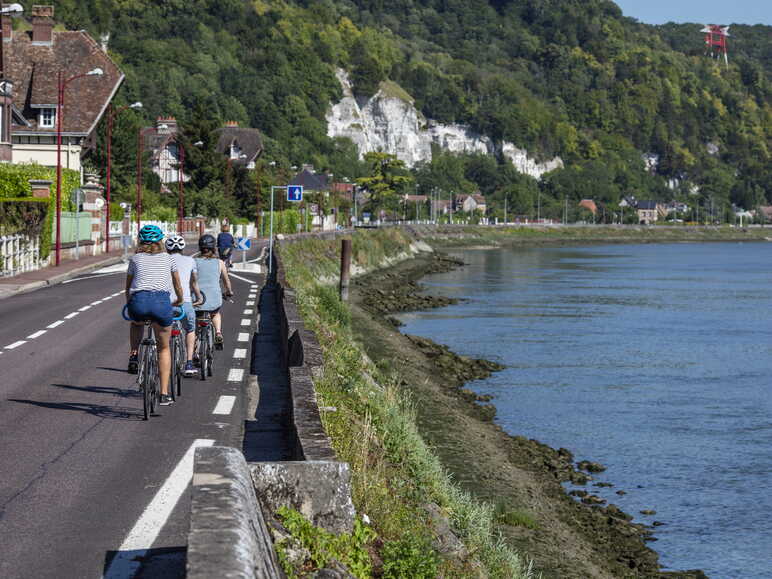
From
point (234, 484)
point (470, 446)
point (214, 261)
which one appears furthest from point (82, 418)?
point (470, 446)

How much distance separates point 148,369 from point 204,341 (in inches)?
127

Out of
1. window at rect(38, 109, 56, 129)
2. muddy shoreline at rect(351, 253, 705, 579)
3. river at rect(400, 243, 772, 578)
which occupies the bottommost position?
river at rect(400, 243, 772, 578)

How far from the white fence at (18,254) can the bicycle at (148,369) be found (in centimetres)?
2347

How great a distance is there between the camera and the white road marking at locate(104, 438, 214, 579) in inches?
283

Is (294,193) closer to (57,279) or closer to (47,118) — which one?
→ (57,279)

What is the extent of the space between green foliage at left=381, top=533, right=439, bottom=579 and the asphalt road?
133 cm

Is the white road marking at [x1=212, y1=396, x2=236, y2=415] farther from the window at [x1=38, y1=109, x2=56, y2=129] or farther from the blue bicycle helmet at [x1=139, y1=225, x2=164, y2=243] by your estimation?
the window at [x1=38, y1=109, x2=56, y2=129]

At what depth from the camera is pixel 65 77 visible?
71312 millimetres

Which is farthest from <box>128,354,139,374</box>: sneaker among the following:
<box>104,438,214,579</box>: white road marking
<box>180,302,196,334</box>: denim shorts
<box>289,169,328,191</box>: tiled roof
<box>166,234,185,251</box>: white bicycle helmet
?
<box>289,169,328,191</box>: tiled roof

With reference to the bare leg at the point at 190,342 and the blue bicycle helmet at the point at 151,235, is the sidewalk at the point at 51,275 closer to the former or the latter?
the bare leg at the point at 190,342

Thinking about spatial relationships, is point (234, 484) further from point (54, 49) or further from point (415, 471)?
point (54, 49)

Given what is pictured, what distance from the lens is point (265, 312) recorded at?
26.7 metres

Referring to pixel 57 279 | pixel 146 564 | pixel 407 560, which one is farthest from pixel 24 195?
pixel 407 560

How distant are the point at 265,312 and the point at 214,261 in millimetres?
11445
